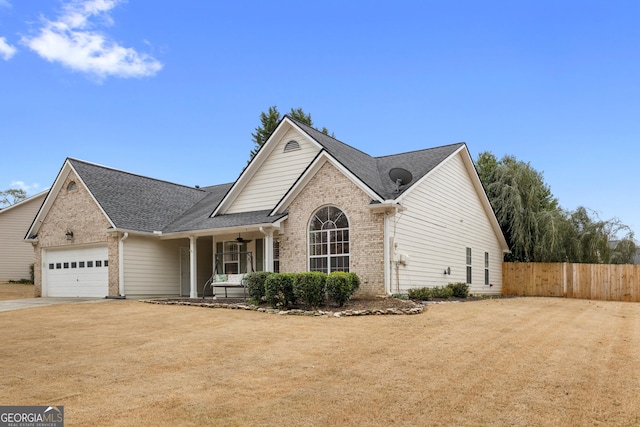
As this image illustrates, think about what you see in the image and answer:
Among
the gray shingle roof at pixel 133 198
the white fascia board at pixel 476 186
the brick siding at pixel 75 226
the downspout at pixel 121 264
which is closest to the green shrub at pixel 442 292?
the white fascia board at pixel 476 186

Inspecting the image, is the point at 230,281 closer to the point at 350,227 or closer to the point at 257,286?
the point at 257,286

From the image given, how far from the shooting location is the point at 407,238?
17359mm

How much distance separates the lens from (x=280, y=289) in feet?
48.3

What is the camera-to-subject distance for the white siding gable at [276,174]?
1970 centimetres

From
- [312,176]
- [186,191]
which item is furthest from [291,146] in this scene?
[186,191]

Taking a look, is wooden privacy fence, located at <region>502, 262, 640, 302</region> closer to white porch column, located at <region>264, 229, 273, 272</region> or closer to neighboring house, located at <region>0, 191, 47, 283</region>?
white porch column, located at <region>264, 229, 273, 272</region>

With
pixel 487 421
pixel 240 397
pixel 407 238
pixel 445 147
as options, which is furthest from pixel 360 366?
pixel 445 147

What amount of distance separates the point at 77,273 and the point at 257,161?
9536mm

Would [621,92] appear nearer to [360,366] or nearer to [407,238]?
[407,238]

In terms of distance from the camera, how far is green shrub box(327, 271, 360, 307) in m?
14.3

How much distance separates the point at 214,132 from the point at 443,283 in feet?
41.4

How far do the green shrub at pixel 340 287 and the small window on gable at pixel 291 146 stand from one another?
22.3 feet

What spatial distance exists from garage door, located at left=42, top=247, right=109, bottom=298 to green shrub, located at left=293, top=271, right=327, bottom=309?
10.6 meters

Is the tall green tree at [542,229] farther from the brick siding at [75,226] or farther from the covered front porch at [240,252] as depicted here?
the brick siding at [75,226]
